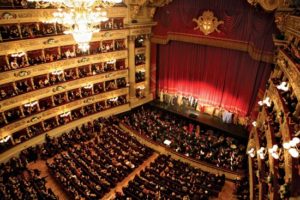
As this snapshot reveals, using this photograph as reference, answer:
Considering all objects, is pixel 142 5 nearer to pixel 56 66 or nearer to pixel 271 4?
pixel 56 66

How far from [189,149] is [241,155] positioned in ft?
10.4

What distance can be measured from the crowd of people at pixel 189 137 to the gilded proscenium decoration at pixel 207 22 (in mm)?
6948

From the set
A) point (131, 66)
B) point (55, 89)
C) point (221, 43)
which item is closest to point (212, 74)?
point (221, 43)

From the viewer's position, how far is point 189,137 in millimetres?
17328

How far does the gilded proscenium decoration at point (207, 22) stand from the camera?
17.6 m

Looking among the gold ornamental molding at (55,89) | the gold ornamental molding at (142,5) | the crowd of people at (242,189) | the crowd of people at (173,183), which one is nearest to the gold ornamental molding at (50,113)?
the gold ornamental molding at (55,89)

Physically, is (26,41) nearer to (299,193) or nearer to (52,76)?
(52,76)

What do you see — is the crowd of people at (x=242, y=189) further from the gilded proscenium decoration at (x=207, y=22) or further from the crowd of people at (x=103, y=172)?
the gilded proscenium decoration at (x=207, y=22)

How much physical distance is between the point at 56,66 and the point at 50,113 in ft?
10.8

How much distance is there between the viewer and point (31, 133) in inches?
657

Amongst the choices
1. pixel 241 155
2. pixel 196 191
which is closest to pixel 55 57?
pixel 196 191

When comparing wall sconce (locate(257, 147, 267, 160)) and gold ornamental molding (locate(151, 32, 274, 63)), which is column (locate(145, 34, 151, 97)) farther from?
wall sconce (locate(257, 147, 267, 160))

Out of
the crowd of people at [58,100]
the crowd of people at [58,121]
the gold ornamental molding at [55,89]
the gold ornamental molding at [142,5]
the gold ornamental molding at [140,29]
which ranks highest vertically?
the gold ornamental molding at [142,5]

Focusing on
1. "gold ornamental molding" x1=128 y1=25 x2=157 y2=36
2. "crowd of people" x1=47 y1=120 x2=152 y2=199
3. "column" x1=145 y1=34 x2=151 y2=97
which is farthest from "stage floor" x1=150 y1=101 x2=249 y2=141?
"gold ornamental molding" x1=128 y1=25 x2=157 y2=36
